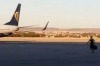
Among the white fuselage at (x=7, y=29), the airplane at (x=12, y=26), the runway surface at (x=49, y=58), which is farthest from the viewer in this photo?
the white fuselage at (x=7, y=29)

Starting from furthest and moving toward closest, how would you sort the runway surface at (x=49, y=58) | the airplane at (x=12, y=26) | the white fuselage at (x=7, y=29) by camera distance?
the white fuselage at (x=7, y=29)
the airplane at (x=12, y=26)
the runway surface at (x=49, y=58)

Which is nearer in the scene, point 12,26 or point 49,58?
point 49,58

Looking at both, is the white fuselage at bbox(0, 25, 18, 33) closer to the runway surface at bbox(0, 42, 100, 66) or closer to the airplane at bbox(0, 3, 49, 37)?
the airplane at bbox(0, 3, 49, 37)

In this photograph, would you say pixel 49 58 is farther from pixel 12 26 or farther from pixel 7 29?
pixel 12 26

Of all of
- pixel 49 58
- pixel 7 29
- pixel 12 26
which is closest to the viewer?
pixel 49 58

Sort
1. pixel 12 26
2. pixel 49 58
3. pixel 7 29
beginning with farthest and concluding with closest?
pixel 12 26, pixel 7 29, pixel 49 58

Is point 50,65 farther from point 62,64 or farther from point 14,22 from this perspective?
point 14,22

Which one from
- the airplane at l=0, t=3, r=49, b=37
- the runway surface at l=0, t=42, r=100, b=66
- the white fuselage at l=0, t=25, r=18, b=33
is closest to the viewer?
the runway surface at l=0, t=42, r=100, b=66

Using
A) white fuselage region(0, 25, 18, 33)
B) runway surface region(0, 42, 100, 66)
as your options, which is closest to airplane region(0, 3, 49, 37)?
white fuselage region(0, 25, 18, 33)

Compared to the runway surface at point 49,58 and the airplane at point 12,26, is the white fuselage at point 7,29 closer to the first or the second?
the airplane at point 12,26

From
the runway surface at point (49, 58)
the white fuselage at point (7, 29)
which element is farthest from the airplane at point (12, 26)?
the runway surface at point (49, 58)

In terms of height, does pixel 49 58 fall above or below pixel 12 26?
below

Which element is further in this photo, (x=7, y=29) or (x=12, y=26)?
(x=12, y=26)

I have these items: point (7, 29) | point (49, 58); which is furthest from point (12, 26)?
point (49, 58)
